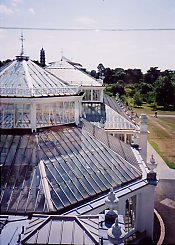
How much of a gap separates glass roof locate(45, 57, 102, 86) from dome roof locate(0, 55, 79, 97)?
5.26m

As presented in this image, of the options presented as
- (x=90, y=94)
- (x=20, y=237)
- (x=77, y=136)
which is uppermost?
(x=90, y=94)

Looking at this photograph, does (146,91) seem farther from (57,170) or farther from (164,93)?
(57,170)

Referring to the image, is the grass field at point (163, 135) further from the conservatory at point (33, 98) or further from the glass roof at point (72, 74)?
the conservatory at point (33, 98)

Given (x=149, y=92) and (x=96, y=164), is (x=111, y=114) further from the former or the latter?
(x=149, y=92)

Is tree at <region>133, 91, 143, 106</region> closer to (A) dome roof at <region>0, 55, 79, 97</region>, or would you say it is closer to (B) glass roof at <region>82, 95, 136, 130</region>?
(B) glass roof at <region>82, 95, 136, 130</region>

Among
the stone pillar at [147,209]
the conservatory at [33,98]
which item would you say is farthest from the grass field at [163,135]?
the conservatory at [33,98]

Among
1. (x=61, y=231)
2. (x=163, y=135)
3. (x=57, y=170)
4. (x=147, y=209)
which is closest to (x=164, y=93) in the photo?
(x=163, y=135)

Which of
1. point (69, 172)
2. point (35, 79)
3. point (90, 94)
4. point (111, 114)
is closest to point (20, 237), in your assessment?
point (69, 172)

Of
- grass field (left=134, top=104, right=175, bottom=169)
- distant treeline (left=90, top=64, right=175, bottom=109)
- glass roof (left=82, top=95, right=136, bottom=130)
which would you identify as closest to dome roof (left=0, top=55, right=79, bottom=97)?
glass roof (left=82, top=95, right=136, bottom=130)

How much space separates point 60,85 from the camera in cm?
629

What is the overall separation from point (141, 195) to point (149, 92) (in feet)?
55.3

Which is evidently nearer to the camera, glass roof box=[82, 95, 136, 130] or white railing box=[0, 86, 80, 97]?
white railing box=[0, 86, 80, 97]

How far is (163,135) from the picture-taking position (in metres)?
17.6

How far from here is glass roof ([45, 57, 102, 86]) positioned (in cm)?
1197
